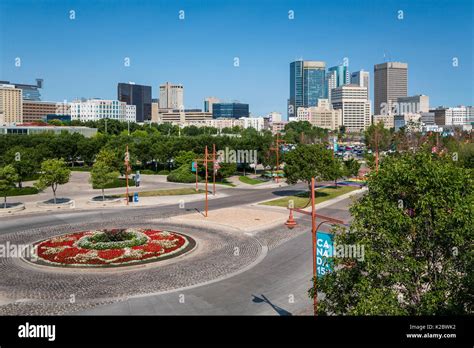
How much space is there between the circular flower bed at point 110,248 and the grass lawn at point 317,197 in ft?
57.0

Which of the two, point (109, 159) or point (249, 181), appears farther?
point (249, 181)

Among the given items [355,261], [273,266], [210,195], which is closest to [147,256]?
[273,266]

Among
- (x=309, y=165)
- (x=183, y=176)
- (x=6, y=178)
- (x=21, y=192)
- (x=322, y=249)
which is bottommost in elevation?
(x=21, y=192)

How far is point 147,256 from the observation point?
2736 cm

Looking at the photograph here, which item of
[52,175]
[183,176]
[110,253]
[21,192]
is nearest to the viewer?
[110,253]

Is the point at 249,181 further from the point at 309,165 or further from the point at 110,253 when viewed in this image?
the point at 110,253

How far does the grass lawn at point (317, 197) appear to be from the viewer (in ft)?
157

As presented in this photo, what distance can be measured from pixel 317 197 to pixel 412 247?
4192 cm

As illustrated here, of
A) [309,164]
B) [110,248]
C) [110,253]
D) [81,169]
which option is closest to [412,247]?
[110,253]

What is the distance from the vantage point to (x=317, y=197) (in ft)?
175

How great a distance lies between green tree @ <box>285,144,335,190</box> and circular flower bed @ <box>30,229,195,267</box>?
1997cm
